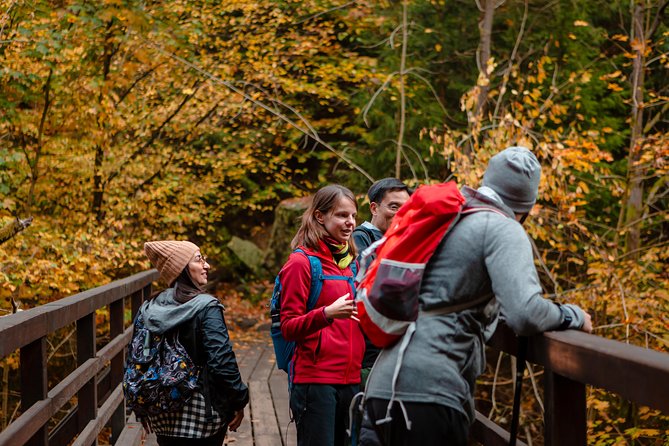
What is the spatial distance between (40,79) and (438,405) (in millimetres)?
8214

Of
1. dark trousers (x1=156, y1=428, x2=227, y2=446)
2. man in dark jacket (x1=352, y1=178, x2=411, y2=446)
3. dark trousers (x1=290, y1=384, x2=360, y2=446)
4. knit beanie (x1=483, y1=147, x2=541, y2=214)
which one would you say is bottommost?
dark trousers (x1=156, y1=428, x2=227, y2=446)

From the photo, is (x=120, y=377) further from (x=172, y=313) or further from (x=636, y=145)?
(x=636, y=145)

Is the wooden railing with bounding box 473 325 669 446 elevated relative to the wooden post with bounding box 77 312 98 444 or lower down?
elevated

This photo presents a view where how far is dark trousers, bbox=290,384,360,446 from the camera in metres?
3.42

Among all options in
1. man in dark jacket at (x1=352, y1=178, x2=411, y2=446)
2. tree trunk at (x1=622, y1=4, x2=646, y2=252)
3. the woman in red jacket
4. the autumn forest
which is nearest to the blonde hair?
the woman in red jacket

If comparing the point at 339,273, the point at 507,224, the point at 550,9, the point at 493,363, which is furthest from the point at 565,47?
the point at 507,224

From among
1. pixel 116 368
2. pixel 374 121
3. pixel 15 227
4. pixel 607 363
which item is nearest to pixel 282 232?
pixel 374 121

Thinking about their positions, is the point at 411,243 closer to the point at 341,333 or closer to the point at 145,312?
the point at 341,333

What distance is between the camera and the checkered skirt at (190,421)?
136 inches

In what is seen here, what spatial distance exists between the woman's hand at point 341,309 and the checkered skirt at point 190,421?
2.46 feet

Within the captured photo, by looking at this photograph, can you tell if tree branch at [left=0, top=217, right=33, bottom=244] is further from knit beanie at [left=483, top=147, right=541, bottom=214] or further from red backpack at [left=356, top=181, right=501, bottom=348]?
knit beanie at [left=483, top=147, right=541, bottom=214]

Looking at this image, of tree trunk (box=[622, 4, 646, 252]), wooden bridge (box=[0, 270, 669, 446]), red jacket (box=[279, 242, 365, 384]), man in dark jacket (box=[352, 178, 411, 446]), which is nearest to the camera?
wooden bridge (box=[0, 270, 669, 446])

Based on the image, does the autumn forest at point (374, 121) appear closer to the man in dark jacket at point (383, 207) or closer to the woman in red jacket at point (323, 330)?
→ the man in dark jacket at point (383, 207)

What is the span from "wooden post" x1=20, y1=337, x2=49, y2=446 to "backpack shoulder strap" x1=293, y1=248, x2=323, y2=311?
1.16m
